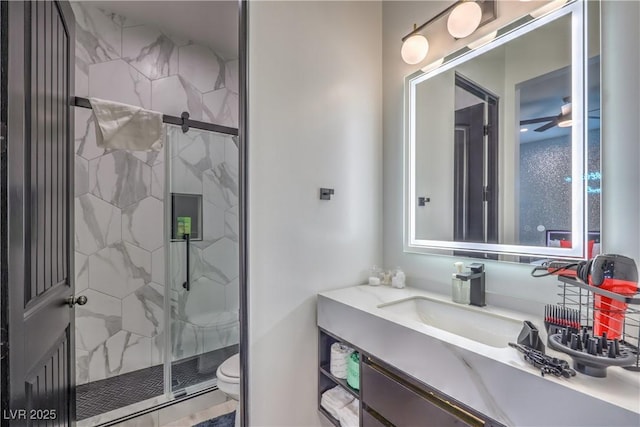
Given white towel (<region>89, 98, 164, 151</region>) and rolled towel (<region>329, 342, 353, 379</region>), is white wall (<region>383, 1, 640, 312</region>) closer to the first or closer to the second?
rolled towel (<region>329, 342, 353, 379</region>)

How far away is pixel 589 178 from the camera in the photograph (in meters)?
0.94

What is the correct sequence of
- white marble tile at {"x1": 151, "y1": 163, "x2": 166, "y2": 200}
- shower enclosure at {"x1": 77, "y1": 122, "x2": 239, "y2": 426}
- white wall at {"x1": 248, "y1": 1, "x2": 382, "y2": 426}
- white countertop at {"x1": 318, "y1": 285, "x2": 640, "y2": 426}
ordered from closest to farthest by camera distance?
white countertop at {"x1": 318, "y1": 285, "x2": 640, "y2": 426} → white wall at {"x1": 248, "y1": 1, "x2": 382, "y2": 426} → shower enclosure at {"x1": 77, "y1": 122, "x2": 239, "y2": 426} → white marble tile at {"x1": 151, "y1": 163, "x2": 166, "y2": 200}

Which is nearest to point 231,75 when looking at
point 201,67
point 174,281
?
point 201,67

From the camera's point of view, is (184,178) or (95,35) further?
(184,178)

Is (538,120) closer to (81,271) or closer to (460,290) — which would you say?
(460,290)

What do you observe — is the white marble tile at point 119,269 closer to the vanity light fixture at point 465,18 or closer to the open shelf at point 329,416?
the open shelf at point 329,416

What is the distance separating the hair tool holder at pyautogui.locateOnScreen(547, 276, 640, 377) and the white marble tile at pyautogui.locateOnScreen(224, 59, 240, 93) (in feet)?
8.51

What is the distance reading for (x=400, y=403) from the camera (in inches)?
39.6

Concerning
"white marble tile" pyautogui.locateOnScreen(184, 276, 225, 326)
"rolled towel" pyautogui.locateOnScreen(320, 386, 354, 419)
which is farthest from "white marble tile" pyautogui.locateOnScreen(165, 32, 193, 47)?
"rolled towel" pyautogui.locateOnScreen(320, 386, 354, 419)

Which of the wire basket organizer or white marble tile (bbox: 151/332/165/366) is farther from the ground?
the wire basket organizer

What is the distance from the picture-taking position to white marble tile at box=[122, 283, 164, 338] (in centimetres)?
210

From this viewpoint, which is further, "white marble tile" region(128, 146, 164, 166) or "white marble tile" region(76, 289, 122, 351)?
"white marble tile" region(128, 146, 164, 166)

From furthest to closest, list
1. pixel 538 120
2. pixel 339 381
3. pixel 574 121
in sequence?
pixel 339 381 < pixel 538 120 < pixel 574 121

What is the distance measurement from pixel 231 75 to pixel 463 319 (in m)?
2.54
